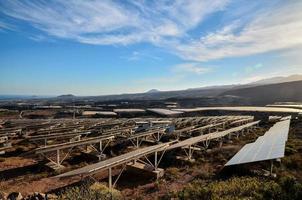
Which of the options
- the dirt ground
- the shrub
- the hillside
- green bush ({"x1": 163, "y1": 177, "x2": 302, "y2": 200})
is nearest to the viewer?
green bush ({"x1": 163, "y1": 177, "x2": 302, "y2": 200})

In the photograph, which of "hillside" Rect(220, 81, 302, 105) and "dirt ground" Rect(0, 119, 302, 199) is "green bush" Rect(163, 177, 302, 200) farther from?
"hillside" Rect(220, 81, 302, 105)

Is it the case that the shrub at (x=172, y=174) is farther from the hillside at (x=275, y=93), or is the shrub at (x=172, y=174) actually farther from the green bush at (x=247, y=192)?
the hillside at (x=275, y=93)

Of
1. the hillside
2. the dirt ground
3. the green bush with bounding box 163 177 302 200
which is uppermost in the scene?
the hillside

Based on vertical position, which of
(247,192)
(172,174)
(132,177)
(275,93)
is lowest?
(132,177)

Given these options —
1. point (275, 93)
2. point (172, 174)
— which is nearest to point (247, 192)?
point (172, 174)

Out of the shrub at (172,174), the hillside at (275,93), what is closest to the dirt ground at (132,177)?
the shrub at (172,174)

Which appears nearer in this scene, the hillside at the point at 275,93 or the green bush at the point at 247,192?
the green bush at the point at 247,192

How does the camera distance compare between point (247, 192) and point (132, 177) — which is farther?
point (132, 177)

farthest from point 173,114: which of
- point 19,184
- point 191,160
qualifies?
point 19,184

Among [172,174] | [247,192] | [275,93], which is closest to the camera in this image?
[247,192]

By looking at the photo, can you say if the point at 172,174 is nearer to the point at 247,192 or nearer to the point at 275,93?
the point at 247,192

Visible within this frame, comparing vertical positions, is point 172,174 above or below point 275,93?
below

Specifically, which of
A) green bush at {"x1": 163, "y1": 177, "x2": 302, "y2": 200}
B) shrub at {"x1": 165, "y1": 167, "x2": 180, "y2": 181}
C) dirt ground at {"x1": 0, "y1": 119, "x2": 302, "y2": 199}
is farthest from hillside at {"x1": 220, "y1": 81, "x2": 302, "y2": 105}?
green bush at {"x1": 163, "y1": 177, "x2": 302, "y2": 200}

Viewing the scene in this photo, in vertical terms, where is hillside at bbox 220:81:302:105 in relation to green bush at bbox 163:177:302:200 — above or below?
above
